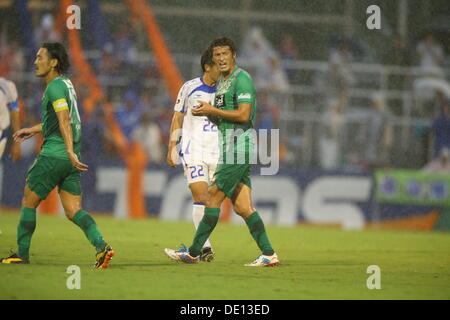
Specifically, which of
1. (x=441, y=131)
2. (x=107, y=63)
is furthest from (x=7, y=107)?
(x=441, y=131)

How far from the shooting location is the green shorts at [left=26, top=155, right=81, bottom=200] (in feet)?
29.1

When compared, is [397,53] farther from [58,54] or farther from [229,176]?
[58,54]

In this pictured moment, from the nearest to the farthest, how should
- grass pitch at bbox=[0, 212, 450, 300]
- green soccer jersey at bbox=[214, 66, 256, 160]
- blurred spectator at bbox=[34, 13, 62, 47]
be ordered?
grass pitch at bbox=[0, 212, 450, 300] < green soccer jersey at bbox=[214, 66, 256, 160] < blurred spectator at bbox=[34, 13, 62, 47]

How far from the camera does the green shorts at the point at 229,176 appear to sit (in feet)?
30.8

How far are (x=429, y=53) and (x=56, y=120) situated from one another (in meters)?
14.2

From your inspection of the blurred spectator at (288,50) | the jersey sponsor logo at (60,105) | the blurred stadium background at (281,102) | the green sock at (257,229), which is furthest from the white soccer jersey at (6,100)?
the blurred spectator at (288,50)

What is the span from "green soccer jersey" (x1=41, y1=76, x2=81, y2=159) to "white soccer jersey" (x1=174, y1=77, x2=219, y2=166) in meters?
1.84

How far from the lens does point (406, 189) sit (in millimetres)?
18328

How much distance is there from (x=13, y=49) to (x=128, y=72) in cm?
339

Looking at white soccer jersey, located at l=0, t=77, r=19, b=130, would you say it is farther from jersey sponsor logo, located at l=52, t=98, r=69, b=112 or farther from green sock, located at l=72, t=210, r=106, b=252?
green sock, located at l=72, t=210, r=106, b=252

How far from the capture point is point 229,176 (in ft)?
30.8

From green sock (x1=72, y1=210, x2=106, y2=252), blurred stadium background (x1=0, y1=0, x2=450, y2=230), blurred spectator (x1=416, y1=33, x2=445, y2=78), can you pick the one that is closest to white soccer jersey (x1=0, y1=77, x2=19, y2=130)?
green sock (x1=72, y1=210, x2=106, y2=252)

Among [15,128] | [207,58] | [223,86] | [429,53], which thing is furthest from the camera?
[429,53]

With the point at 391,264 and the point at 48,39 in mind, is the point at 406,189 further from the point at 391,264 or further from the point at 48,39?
the point at 48,39
